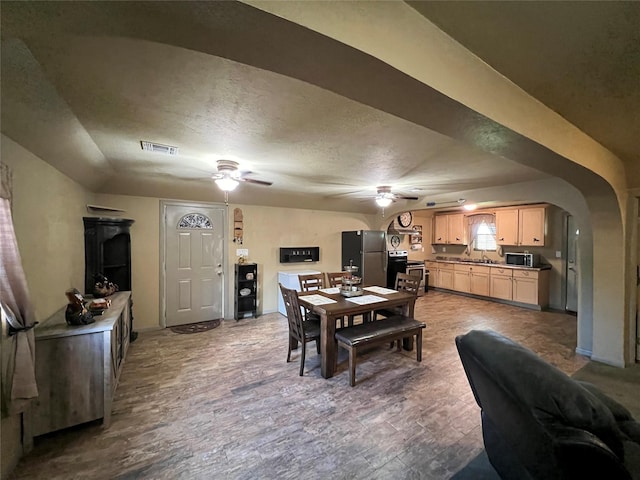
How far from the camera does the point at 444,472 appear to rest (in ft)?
5.68

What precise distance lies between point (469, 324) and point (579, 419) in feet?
13.6

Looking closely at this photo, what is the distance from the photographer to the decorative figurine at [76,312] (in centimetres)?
219

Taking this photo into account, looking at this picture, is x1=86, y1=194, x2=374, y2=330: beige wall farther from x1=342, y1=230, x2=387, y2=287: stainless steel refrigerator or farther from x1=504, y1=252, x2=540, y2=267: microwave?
x1=504, y1=252, x2=540, y2=267: microwave

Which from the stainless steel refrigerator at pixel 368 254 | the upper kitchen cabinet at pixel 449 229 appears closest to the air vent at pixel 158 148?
the stainless steel refrigerator at pixel 368 254

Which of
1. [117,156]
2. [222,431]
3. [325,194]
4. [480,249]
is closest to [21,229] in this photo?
[117,156]

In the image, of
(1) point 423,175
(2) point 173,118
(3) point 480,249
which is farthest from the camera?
(3) point 480,249

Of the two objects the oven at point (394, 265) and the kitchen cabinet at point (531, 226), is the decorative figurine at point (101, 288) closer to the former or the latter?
the oven at point (394, 265)

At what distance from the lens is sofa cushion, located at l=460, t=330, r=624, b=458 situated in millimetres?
1039

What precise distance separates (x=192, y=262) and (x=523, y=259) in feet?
22.9

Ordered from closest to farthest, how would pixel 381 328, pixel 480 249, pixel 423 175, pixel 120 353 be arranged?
1. pixel 120 353
2. pixel 381 328
3. pixel 423 175
4. pixel 480 249

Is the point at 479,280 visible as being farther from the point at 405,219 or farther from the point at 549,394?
the point at 549,394

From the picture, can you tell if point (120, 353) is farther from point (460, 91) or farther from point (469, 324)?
point (469, 324)

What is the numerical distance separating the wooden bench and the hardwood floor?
0.29 m

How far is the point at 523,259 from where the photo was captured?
19.6 feet
